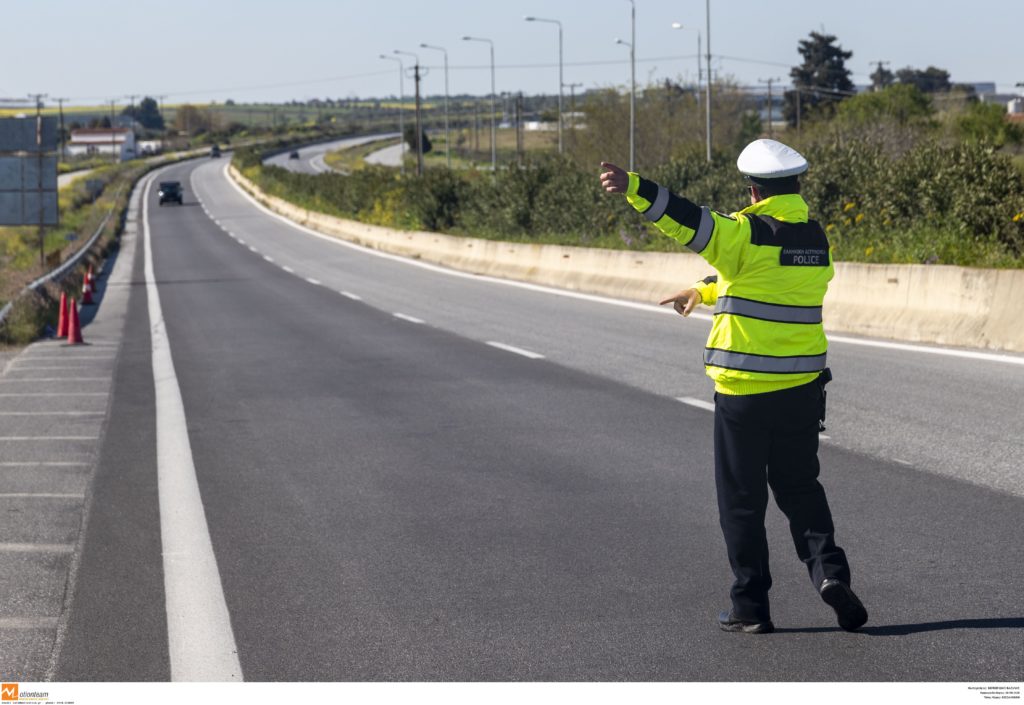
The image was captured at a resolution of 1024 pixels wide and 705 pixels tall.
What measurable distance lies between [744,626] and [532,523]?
223 cm

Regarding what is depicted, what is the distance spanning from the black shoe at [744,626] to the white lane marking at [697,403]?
6207mm

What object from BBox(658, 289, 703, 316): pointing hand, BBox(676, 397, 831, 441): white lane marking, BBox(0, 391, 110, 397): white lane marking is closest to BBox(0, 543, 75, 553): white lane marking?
BBox(658, 289, 703, 316): pointing hand

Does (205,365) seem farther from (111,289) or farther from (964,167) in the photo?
(111,289)

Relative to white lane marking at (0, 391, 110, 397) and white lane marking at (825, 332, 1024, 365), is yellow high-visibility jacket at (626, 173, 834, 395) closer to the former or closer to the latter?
white lane marking at (825, 332, 1024, 365)

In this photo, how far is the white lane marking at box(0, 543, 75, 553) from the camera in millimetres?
7320

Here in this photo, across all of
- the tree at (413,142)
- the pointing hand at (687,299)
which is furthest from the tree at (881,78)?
the pointing hand at (687,299)

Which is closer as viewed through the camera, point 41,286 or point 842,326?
point 842,326

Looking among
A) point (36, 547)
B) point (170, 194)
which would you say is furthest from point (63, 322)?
point (170, 194)

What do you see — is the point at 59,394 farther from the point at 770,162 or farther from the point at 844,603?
the point at 844,603

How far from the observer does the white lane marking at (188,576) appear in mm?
5406

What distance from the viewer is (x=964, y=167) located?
67.9ft

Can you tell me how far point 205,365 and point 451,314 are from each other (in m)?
7.07

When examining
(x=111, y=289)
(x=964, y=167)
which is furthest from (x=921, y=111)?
(x=964, y=167)

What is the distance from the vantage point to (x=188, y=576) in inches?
265
